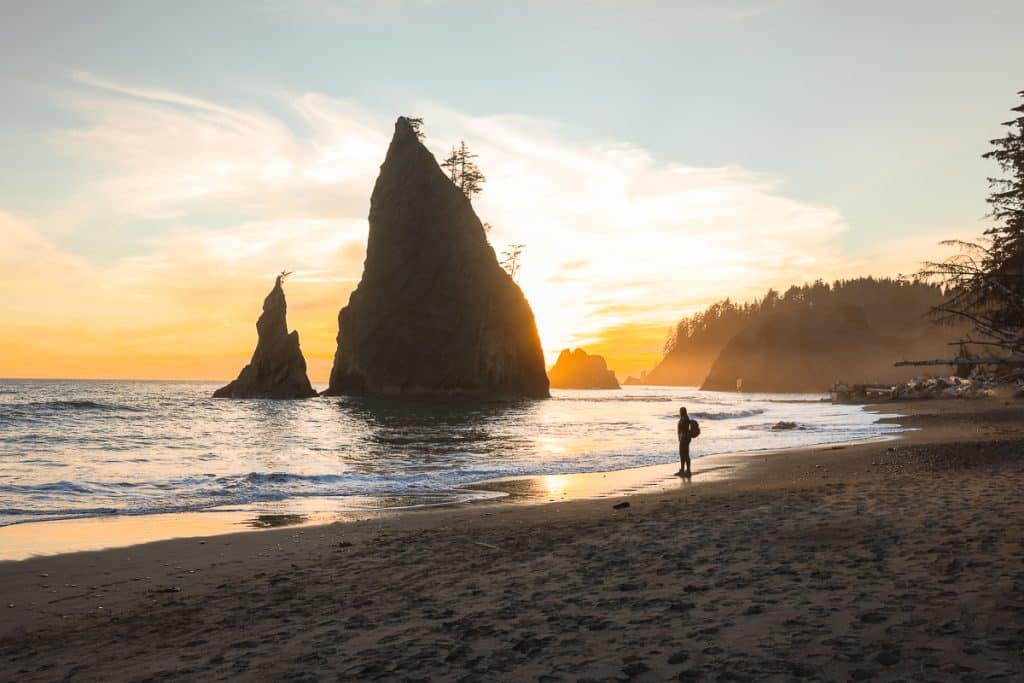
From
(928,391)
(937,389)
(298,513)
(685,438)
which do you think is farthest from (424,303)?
(298,513)

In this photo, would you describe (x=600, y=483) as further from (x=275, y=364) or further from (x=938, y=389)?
(x=275, y=364)

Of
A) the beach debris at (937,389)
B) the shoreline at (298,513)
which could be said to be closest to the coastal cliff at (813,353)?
the beach debris at (937,389)

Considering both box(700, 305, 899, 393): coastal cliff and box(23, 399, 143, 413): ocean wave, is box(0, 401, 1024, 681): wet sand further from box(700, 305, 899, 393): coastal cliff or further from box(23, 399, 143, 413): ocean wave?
box(700, 305, 899, 393): coastal cliff

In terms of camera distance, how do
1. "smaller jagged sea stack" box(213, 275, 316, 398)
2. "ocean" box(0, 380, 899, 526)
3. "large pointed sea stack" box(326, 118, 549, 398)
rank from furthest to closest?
"large pointed sea stack" box(326, 118, 549, 398)
"smaller jagged sea stack" box(213, 275, 316, 398)
"ocean" box(0, 380, 899, 526)

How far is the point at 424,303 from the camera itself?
9231cm

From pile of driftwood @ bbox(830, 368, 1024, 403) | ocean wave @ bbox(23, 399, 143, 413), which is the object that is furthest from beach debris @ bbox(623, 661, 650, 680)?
ocean wave @ bbox(23, 399, 143, 413)

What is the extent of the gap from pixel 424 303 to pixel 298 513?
3105 inches

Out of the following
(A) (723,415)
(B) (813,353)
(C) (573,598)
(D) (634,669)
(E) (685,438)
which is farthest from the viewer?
(B) (813,353)

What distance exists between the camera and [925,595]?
18.5ft

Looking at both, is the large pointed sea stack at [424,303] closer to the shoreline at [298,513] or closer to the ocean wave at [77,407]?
the ocean wave at [77,407]

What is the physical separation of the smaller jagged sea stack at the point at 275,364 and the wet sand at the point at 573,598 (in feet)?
257

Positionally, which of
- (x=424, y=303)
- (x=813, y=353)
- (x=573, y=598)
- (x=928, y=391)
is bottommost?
(x=928, y=391)

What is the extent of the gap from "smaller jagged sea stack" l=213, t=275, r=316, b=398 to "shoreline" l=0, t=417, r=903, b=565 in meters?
71.0

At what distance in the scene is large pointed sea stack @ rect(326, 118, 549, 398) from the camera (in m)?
89.9
